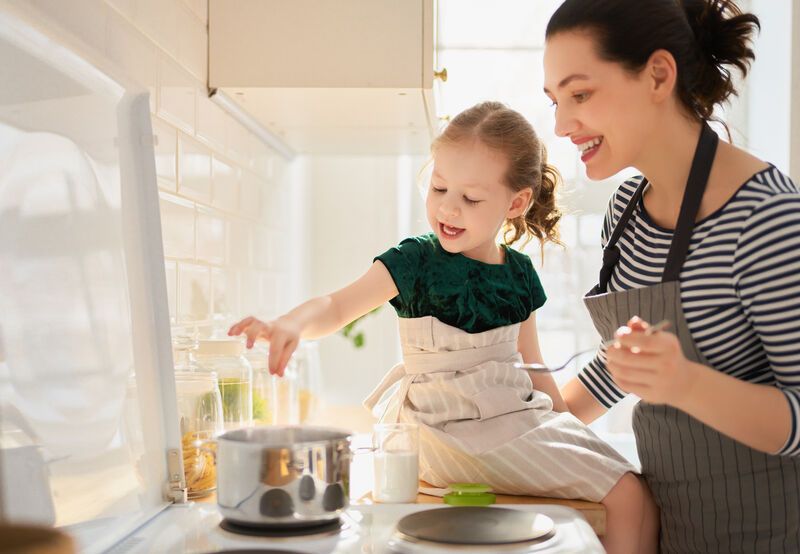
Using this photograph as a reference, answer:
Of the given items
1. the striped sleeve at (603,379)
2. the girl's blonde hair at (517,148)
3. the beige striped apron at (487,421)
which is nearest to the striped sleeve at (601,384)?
the striped sleeve at (603,379)

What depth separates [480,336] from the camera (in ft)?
4.07

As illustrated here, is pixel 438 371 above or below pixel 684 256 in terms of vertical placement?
below

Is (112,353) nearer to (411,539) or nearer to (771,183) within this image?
(411,539)

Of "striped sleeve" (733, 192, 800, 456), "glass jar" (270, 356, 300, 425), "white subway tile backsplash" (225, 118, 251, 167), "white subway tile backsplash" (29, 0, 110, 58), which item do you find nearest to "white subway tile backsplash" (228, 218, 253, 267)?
"white subway tile backsplash" (225, 118, 251, 167)

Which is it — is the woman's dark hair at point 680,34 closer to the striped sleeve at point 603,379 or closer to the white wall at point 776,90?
the striped sleeve at point 603,379

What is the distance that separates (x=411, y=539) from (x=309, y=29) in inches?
36.5

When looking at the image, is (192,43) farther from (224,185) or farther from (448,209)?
(448,209)

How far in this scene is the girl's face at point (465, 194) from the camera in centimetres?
125

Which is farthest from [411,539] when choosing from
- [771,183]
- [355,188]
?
[355,188]

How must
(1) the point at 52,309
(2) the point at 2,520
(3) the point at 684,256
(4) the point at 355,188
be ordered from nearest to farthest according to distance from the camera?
(2) the point at 2,520 → (1) the point at 52,309 → (3) the point at 684,256 → (4) the point at 355,188

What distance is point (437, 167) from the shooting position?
4.18 ft

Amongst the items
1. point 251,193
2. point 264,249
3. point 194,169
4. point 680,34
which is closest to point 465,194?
point 680,34

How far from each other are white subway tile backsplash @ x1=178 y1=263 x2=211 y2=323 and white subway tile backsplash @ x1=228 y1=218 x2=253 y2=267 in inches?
6.8

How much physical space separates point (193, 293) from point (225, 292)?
22cm
